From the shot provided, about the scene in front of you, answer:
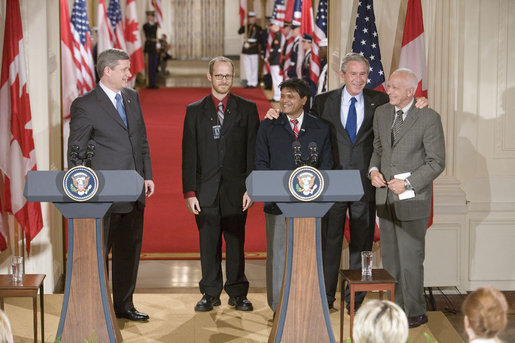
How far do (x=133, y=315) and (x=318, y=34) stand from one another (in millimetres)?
5263

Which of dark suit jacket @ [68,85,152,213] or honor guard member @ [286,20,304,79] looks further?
honor guard member @ [286,20,304,79]

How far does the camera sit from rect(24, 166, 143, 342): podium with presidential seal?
4.80m

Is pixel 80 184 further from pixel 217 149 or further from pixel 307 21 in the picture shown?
pixel 307 21

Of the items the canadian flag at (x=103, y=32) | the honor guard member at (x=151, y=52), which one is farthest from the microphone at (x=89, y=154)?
the honor guard member at (x=151, y=52)

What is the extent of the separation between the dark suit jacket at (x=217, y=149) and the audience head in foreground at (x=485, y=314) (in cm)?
314

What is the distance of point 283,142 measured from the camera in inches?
227

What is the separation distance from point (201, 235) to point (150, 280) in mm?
1386

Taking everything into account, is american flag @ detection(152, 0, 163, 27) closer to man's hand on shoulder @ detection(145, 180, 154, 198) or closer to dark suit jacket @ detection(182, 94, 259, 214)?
dark suit jacket @ detection(182, 94, 259, 214)

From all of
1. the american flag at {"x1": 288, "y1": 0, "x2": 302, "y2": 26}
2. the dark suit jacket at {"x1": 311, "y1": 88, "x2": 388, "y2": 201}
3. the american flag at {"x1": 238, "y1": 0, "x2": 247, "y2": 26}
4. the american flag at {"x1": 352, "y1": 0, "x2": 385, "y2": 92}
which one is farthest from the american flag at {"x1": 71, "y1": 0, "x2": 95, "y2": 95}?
the american flag at {"x1": 238, "y1": 0, "x2": 247, "y2": 26}

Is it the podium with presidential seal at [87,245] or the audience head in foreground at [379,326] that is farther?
the podium with presidential seal at [87,245]

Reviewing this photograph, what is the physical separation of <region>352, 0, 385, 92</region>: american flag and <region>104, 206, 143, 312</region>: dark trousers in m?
2.23

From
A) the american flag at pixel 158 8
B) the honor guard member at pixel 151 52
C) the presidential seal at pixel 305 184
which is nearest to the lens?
the presidential seal at pixel 305 184

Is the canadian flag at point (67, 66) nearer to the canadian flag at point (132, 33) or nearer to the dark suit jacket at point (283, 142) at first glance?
the dark suit jacket at point (283, 142)

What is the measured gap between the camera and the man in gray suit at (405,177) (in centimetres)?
572
